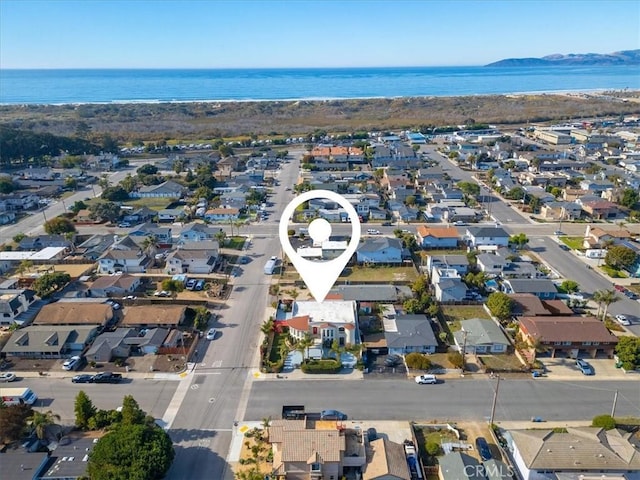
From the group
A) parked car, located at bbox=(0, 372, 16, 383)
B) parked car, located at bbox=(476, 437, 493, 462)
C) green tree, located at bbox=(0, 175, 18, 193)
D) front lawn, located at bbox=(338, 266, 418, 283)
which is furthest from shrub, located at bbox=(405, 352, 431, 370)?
green tree, located at bbox=(0, 175, 18, 193)

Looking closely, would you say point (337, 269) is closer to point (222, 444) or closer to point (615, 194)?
point (222, 444)

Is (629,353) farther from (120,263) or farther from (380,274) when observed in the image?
(120,263)

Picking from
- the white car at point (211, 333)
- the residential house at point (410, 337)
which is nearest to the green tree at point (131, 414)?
the white car at point (211, 333)

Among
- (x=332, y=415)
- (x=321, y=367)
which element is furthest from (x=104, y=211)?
(x=332, y=415)

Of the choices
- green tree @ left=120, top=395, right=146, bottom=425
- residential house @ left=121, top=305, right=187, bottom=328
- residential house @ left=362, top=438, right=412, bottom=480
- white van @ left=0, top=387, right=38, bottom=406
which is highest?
green tree @ left=120, top=395, right=146, bottom=425

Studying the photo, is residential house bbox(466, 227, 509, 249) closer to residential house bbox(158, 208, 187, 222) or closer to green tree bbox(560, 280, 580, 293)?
green tree bbox(560, 280, 580, 293)
